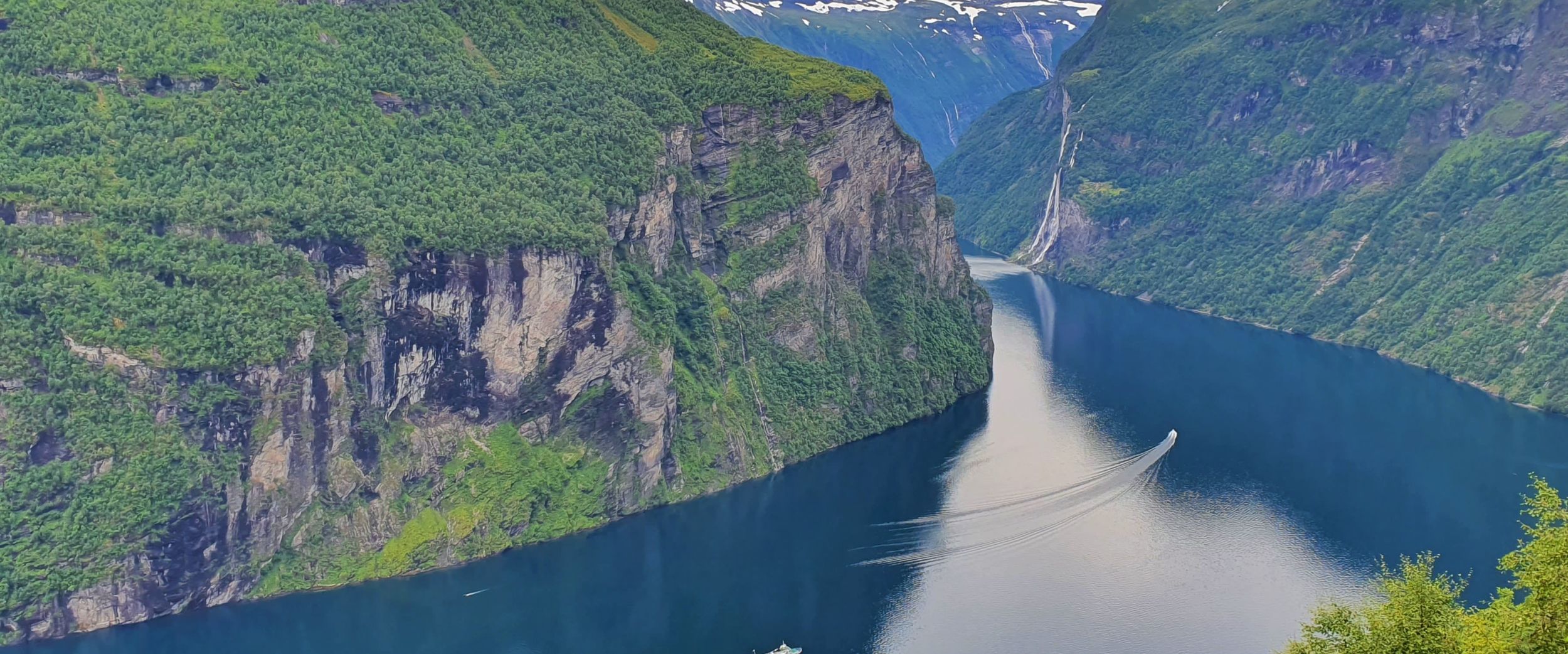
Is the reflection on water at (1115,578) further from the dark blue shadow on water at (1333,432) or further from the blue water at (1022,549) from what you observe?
the dark blue shadow on water at (1333,432)

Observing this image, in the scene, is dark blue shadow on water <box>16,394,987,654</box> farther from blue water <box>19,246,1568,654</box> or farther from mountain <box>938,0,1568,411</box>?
mountain <box>938,0,1568,411</box>

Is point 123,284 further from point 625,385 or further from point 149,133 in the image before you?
point 625,385

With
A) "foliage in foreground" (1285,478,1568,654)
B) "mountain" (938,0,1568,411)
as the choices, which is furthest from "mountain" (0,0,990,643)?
"mountain" (938,0,1568,411)

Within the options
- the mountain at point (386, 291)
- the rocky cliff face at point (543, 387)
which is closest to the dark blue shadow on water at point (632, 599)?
the rocky cliff face at point (543, 387)

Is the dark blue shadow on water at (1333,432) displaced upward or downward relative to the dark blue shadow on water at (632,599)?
upward

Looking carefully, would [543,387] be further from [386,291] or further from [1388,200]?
[1388,200]

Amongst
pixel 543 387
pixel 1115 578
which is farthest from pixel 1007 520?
pixel 543 387

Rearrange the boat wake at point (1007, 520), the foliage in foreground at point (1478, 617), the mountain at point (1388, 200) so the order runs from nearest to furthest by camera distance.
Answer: the foliage in foreground at point (1478, 617) < the boat wake at point (1007, 520) < the mountain at point (1388, 200)
